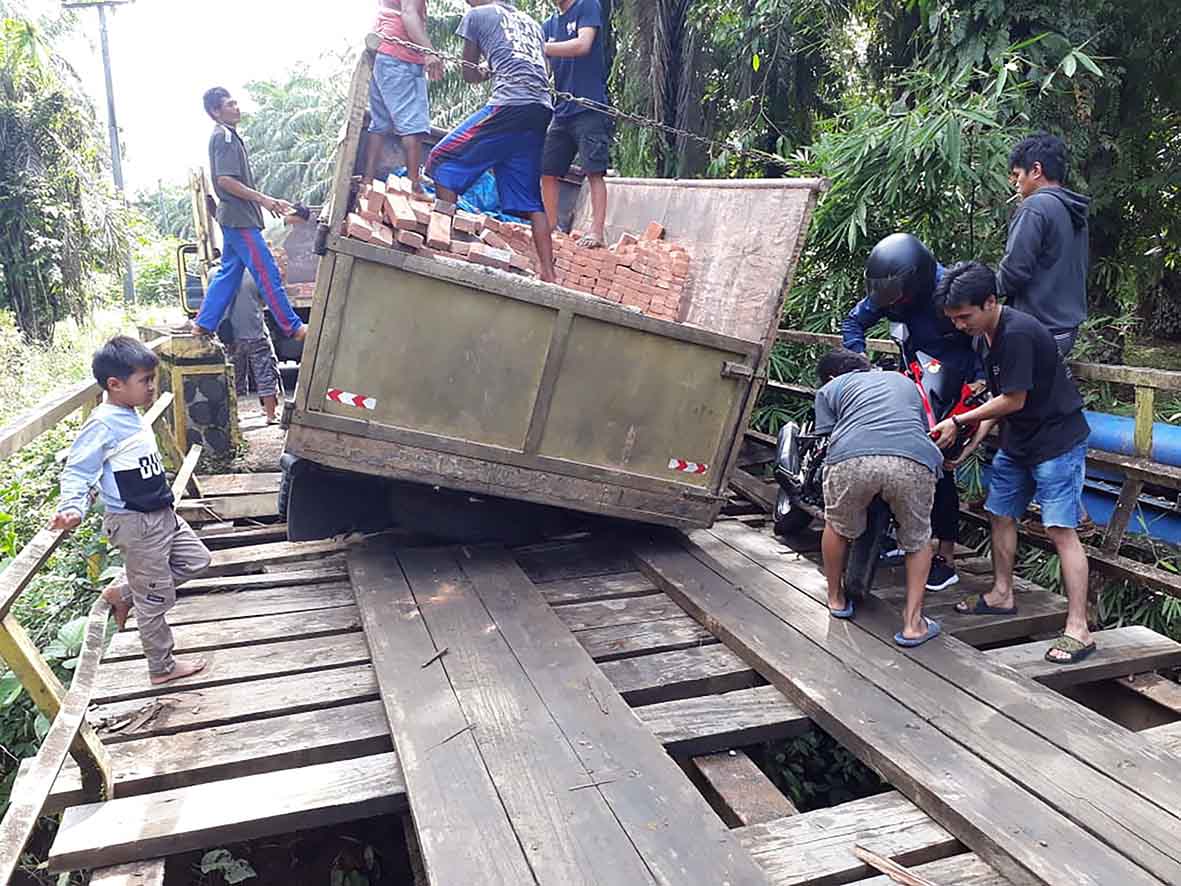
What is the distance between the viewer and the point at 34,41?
1210 centimetres

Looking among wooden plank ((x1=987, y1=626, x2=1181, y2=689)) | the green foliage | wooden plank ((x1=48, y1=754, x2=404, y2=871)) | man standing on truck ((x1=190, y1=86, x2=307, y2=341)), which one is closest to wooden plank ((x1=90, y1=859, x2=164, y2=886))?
wooden plank ((x1=48, y1=754, x2=404, y2=871))

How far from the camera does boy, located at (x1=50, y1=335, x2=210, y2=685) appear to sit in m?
2.77

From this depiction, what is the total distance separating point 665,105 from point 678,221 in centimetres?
397

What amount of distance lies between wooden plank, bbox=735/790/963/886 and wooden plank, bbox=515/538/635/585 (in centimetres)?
190

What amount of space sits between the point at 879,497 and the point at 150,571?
9.15ft

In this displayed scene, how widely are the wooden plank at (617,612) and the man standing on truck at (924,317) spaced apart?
1284 millimetres

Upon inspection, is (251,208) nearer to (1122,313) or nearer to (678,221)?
(678,221)

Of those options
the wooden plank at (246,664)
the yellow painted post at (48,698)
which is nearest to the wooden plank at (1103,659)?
the wooden plank at (246,664)

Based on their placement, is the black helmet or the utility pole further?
the utility pole

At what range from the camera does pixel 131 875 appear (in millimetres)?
2076

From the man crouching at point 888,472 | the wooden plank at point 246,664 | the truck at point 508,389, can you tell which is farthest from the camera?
the truck at point 508,389

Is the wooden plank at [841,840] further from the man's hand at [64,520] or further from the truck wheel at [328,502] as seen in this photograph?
the truck wheel at [328,502]

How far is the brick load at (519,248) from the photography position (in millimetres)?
3410

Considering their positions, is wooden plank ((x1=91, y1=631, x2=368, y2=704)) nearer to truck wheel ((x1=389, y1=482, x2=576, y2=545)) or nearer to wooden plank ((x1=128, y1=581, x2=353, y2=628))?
wooden plank ((x1=128, y1=581, x2=353, y2=628))
